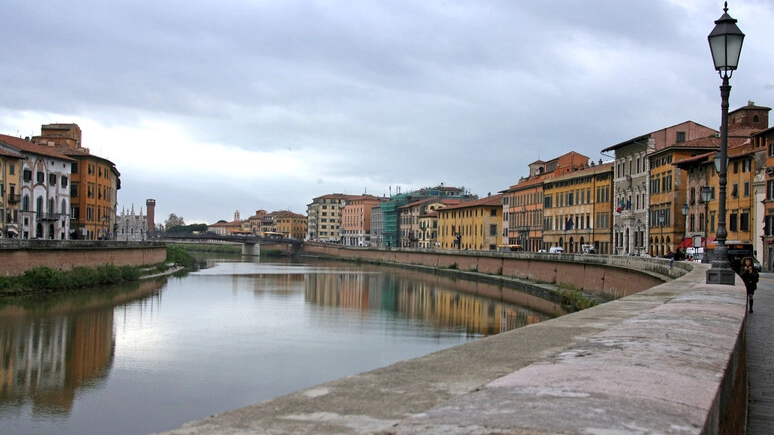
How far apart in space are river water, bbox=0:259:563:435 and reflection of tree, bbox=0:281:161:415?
0.05 m

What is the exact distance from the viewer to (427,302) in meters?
51.6

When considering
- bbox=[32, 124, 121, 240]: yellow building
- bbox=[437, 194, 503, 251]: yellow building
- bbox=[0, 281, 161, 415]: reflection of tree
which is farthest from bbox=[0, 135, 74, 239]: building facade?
bbox=[437, 194, 503, 251]: yellow building

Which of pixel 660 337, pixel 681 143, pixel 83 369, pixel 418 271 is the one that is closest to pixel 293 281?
pixel 418 271

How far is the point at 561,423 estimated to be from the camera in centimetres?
332

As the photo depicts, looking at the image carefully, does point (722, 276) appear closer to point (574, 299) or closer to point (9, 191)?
point (574, 299)

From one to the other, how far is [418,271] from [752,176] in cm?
5007

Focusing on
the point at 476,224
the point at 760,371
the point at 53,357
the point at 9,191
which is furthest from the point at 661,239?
the point at 760,371

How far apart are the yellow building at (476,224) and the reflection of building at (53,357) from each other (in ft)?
246

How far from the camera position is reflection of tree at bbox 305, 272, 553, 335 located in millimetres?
39000

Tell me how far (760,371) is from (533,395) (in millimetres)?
7871

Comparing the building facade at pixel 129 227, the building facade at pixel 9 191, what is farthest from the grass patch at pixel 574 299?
the building facade at pixel 129 227

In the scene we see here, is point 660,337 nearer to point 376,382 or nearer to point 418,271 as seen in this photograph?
point 376,382

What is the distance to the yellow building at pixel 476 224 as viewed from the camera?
351ft

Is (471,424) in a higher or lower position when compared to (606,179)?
lower
